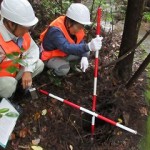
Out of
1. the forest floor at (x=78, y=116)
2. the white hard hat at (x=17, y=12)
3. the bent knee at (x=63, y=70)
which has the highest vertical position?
the white hard hat at (x=17, y=12)

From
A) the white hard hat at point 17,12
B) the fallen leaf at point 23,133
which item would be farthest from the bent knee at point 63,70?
the white hard hat at point 17,12

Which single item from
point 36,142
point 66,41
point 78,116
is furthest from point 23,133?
point 66,41

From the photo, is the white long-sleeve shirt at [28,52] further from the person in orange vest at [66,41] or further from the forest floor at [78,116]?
the forest floor at [78,116]

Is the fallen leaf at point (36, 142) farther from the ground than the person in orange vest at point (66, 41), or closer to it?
closer to it

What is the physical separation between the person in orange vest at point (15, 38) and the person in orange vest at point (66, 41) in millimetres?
418

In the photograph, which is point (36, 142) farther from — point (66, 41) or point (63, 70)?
point (66, 41)

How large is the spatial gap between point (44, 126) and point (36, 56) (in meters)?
0.85

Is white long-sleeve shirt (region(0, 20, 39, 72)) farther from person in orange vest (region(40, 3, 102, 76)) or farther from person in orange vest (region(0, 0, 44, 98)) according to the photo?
person in orange vest (region(40, 3, 102, 76))

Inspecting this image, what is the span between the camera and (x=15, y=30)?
138 inches

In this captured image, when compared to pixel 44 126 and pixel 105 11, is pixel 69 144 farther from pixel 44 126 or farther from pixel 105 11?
pixel 105 11

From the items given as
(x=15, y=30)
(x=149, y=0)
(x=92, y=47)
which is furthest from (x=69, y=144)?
(x=149, y=0)

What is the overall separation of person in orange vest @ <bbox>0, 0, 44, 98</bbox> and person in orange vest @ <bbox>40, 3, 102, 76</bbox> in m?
0.42

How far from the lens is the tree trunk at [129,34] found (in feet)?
14.1

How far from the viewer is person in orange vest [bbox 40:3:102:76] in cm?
409
